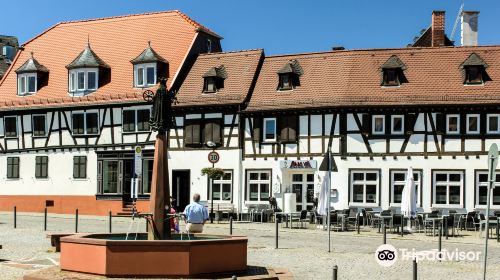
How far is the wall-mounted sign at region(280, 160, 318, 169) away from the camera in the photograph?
35619 millimetres

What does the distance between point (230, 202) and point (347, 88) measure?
785 cm

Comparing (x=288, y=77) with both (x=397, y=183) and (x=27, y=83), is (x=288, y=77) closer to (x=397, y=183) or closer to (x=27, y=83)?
(x=397, y=183)

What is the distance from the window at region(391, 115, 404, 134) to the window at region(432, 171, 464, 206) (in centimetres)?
244

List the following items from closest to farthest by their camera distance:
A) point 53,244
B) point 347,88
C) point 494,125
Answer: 1. point 53,244
2. point 494,125
3. point 347,88

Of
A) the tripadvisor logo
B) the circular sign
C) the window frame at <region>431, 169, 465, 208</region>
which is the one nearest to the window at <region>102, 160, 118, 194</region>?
the circular sign

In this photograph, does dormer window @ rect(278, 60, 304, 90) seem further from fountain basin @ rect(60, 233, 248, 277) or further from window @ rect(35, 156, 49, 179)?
fountain basin @ rect(60, 233, 248, 277)

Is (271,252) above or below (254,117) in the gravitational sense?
below

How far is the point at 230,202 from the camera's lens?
37219 millimetres

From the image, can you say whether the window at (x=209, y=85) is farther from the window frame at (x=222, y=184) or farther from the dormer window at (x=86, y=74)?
the dormer window at (x=86, y=74)

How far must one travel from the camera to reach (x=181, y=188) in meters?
38.7

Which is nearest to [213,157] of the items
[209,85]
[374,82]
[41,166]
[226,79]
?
[209,85]

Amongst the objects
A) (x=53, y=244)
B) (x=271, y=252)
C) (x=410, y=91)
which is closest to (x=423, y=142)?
(x=410, y=91)

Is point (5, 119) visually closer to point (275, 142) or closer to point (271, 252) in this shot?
point (275, 142)

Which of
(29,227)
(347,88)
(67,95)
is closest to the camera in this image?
(29,227)
